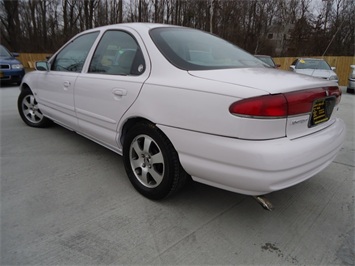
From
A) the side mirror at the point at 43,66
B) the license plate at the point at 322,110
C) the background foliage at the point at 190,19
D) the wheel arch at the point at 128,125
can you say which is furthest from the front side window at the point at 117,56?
the background foliage at the point at 190,19

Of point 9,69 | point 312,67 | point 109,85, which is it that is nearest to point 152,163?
point 109,85

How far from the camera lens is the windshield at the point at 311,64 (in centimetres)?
1067

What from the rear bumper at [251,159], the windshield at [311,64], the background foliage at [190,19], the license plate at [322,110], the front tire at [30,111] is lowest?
the front tire at [30,111]

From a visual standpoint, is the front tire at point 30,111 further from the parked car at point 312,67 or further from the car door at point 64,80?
the parked car at point 312,67

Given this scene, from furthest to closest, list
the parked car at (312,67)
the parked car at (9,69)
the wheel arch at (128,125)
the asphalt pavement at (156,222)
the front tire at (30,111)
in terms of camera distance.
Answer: the parked car at (312,67) < the parked car at (9,69) < the front tire at (30,111) < the wheel arch at (128,125) < the asphalt pavement at (156,222)

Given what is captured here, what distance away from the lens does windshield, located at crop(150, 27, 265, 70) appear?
7.52 ft

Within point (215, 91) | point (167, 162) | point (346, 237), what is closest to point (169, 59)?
point (215, 91)

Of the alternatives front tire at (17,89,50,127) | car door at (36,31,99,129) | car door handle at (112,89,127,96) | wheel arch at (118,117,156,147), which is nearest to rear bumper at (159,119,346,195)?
wheel arch at (118,117,156,147)

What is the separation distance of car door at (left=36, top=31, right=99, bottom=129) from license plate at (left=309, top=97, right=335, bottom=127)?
2420mm

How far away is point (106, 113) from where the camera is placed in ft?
8.95

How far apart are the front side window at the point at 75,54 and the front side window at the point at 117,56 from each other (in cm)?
26

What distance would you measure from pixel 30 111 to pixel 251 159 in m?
4.08

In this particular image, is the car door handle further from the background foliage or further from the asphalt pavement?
the background foliage

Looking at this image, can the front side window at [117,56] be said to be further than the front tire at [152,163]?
Yes
